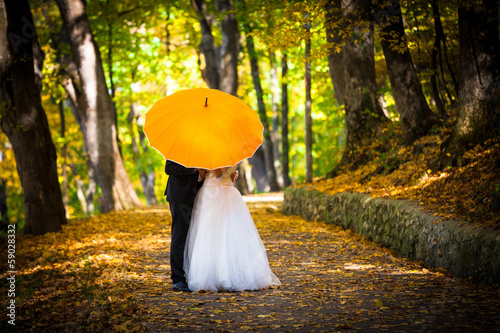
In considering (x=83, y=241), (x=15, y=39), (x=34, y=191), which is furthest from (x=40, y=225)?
(x=15, y=39)

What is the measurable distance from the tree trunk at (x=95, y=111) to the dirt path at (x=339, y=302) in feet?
31.3

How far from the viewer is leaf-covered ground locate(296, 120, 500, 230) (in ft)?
23.3

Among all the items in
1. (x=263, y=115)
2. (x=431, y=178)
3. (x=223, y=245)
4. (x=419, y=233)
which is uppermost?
(x=263, y=115)

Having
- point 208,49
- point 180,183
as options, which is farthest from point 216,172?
point 208,49

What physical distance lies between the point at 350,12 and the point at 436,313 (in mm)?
9867

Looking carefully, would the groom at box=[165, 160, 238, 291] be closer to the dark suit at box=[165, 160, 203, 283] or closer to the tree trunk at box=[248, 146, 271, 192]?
the dark suit at box=[165, 160, 203, 283]

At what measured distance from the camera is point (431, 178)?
30.4ft

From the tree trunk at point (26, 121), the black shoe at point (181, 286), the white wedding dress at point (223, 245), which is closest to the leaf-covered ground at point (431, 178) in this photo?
the white wedding dress at point (223, 245)

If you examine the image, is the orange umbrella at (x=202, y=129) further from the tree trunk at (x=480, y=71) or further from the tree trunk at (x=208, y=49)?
the tree trunk at (x=208, y=49)

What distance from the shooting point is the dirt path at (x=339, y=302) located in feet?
15.6

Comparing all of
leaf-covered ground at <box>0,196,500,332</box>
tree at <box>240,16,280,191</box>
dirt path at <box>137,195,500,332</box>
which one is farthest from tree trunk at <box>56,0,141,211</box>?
Answer: dirt path at <box>137,195,500,332</box>

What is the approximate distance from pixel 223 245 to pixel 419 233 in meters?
3.01

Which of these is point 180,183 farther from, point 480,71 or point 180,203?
point 480,71

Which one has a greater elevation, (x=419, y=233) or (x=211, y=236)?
(x=211, y=236)
